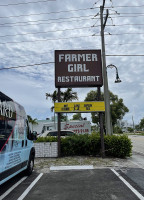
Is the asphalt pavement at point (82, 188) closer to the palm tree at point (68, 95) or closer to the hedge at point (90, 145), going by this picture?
the hedge at point (90, 145)

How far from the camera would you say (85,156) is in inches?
417

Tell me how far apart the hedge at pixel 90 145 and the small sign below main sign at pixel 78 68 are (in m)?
3.46

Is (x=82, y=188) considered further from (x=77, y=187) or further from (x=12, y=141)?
(x=12, y=141)

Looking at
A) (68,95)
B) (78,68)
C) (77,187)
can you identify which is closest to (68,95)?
(68,95)

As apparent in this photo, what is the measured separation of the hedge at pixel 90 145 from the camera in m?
10.3

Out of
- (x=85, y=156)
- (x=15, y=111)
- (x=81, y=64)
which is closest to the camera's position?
(x=15, y=111)

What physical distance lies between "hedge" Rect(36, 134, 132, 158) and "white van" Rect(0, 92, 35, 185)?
4.30 meters

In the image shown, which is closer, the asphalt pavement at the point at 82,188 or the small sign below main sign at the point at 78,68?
the asphalt pavement at the point at 82,188

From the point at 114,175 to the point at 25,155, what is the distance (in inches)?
134

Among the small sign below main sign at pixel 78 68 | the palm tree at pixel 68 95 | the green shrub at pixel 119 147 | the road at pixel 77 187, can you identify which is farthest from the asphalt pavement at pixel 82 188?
the palm tree at pixel 68 95

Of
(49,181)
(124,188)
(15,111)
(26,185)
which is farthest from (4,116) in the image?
(124,188)

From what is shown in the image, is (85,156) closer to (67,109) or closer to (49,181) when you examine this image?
(67,109)

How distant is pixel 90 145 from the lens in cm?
1073

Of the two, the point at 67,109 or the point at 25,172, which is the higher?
the point at 67,109
